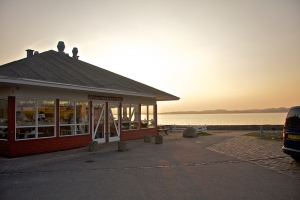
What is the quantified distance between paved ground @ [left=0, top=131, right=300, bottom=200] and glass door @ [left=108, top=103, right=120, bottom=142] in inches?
165

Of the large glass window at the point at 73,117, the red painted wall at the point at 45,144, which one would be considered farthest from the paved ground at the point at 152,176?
the large glass window at the point at 73,117

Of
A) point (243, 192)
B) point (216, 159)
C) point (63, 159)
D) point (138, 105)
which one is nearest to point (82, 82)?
point (63, 159)

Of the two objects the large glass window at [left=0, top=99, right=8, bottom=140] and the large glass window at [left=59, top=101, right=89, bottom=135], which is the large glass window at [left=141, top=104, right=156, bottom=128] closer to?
the large glass window at [left=59, top=101, right=89, bottom=135]

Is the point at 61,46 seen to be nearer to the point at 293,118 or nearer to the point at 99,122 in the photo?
the point at 99,122

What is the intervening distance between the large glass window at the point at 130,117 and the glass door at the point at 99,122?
6.47 feet

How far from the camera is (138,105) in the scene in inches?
741

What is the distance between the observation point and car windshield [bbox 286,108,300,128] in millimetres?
9018

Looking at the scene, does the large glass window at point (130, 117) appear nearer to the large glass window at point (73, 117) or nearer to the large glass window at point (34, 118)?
the large glass window at point (73, 117)

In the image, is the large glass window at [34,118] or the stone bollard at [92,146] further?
the stone bollard at [92,146]

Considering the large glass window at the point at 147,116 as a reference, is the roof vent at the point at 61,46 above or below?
above

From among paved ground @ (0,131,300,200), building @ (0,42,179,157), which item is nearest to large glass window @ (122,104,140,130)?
building @ (0,42,179,157)

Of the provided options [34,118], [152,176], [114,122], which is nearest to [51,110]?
[34,118]

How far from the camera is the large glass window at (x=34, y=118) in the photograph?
1151 cm

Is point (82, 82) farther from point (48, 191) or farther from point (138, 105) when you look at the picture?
point (48, 191)
